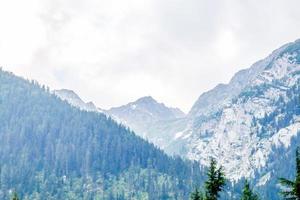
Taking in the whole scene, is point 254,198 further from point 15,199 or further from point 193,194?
point 15,199

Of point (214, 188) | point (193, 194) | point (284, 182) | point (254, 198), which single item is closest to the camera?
point (284, 182)

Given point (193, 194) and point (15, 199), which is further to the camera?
point (193, 194)

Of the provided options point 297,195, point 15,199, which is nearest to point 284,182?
point 297,195

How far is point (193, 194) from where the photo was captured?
51.4 m

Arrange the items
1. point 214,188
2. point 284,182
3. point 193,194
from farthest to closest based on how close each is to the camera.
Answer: point 193,194 → point 214,188 → point 284,182

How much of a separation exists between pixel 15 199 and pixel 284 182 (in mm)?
23980

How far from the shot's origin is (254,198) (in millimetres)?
47500

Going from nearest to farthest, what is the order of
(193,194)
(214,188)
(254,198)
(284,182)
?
(284,182)
(214,188)
(254,198)
(193,194)

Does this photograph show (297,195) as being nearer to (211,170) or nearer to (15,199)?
(211,170)

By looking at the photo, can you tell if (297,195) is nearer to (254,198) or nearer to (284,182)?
(284,182)

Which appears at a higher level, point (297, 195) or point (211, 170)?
point (211, 170)

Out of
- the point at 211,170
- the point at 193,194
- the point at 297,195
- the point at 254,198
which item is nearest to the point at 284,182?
the point at 297,195

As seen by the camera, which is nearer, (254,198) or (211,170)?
(211,170)

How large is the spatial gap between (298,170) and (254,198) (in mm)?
14045
